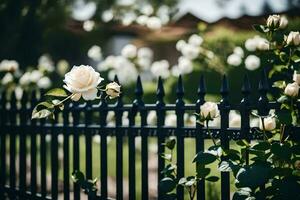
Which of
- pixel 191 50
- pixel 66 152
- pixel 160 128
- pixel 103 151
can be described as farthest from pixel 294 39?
pixel 191 50

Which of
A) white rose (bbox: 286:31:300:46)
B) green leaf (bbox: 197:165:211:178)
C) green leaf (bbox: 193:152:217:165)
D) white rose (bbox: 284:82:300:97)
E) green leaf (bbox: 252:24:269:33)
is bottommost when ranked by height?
green leaf (bbox: 197:165:211:178)

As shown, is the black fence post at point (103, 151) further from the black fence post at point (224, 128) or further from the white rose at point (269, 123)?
the white rose at point (269, 123)

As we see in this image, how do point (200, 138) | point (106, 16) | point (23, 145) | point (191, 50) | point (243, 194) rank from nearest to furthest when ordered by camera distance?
point (243, 194)
point (200, 138)
point (23, 145)
point (191, 50)
point (106, 16)

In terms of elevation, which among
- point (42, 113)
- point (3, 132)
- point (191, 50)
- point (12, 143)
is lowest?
point (12, 143)

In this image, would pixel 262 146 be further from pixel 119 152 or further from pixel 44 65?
pixel 44 65

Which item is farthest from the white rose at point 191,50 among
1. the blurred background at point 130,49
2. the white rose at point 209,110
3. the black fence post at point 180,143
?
the white rose at point 209,110

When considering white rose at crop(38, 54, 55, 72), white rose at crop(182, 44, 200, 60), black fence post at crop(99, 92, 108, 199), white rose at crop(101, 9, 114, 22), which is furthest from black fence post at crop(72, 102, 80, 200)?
white rose at crop(101, 9, 114, 22)

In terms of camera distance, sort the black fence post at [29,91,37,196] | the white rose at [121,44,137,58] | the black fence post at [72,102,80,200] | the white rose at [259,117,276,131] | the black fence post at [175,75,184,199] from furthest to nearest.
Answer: the white rose at [121,44,137,58] → the black fence post at [29,91,37,196] → the black fence post at [72,102,80,200] → the black fence post at [175,75,184,199] → the white rose at [259,117,276,131]

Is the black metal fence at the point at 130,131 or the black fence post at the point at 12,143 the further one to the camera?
the black fence post at the point at 12,143

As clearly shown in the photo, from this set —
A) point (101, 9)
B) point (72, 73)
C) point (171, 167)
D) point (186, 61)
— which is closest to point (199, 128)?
point (171, 167)

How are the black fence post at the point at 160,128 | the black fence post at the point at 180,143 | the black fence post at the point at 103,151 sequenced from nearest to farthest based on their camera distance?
the black fence post at the point at 180,143 → the black fence post at the point at 160,128 → the black fence post at the point at 103,151

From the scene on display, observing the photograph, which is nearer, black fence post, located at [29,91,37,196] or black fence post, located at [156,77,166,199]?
black fence post, located at [156,77,166,199]

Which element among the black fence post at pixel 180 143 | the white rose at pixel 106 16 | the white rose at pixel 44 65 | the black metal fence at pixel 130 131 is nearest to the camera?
the black metal fence at pixel 130 131

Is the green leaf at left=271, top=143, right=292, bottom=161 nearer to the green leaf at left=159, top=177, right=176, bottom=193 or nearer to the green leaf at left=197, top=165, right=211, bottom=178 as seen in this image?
the green leaf at left=197, top=165, right=211, bottom=178
